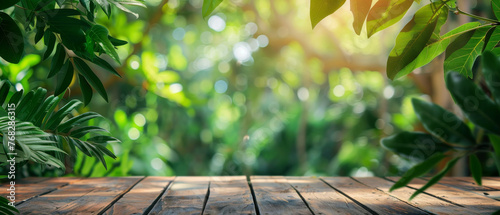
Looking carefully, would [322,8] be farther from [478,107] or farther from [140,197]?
[140,197]

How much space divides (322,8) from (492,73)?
23 cm

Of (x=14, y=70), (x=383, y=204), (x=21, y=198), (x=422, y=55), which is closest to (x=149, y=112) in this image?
(x=14, y=70)

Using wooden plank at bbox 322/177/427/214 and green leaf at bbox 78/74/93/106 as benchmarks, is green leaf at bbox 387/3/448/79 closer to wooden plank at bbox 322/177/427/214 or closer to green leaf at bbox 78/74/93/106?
wooden plank at bbox 322/177/427/214

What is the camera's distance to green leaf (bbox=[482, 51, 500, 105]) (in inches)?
16.1

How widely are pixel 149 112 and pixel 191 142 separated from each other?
183cm

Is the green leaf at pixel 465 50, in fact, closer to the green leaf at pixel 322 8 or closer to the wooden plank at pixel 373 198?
the green leaf at pixel 322 8

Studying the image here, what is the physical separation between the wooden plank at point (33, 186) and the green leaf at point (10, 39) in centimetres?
46

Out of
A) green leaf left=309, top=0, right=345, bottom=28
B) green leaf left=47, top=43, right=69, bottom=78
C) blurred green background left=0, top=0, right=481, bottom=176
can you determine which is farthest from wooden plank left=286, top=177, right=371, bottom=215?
blurred green background left=0, top=0, right=481, bottom=176

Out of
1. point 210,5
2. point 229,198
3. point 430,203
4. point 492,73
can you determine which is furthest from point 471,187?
point 210,5

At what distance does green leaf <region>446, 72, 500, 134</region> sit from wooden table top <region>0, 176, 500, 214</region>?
0.51 meters

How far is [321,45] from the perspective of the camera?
3.89m

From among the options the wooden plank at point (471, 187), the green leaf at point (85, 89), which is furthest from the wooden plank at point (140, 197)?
the wooden plank at point (471, 187)

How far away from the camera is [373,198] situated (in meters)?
1.05

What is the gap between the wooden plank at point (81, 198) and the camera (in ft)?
2.94
